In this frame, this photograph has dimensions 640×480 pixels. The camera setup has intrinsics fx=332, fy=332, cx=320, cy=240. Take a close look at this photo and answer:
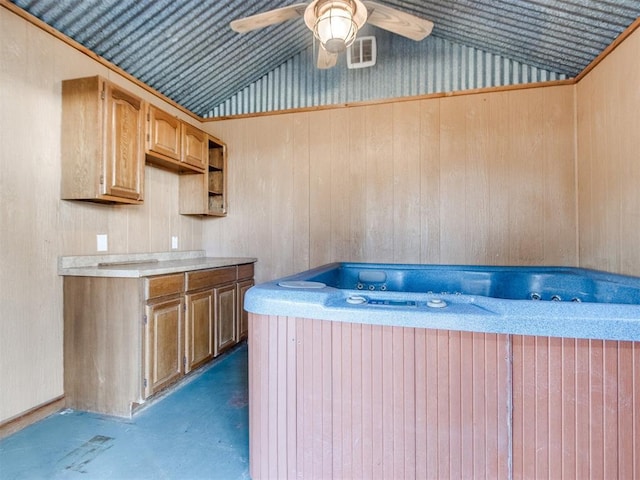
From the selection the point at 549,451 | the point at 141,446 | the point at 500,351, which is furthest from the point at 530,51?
the point at 141,446

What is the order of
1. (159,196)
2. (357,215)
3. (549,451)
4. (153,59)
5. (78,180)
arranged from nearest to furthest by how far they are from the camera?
(549,451) < (78,180) < (153,59) < (159,196) < (357,215)

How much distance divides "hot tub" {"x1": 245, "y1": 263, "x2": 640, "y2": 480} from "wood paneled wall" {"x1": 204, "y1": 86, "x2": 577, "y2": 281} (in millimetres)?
1923

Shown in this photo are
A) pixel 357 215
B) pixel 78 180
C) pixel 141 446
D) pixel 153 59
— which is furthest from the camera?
pixel 357 215

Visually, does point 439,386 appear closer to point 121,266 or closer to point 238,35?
point 121,266

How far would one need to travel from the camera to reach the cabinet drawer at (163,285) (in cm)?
207

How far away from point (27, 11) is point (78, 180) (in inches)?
38.3

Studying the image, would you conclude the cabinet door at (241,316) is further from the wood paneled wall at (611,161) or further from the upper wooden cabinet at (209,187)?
the wood paneled wall at (611,161)

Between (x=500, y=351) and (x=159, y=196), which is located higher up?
(x=159, y=196)

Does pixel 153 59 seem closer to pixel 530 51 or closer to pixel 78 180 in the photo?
pixel 78 180

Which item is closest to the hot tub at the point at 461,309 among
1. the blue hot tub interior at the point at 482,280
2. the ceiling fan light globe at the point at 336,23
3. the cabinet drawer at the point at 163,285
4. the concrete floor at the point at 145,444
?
the blue hot tub interior at the point at 482,280

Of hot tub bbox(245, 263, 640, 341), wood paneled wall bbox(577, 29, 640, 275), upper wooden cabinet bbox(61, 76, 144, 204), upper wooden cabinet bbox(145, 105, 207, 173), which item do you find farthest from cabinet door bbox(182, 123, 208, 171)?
wood paneled wall bbox(577, 29, 640, 275)

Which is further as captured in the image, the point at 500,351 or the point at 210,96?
the point at 210,96

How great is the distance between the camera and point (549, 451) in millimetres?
1062

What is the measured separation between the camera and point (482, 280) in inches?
105
